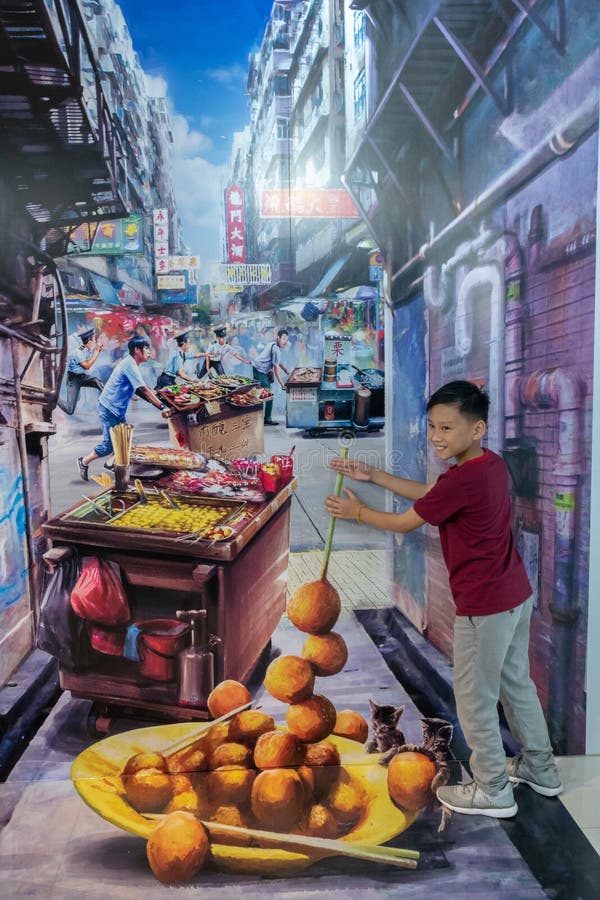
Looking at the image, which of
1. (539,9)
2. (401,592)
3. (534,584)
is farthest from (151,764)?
(539,9)

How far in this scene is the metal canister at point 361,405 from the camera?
7.98 ft

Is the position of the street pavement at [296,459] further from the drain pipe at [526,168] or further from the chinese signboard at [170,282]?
the drain pipe at [526,168]

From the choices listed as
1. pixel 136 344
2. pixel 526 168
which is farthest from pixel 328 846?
pixel 526 168

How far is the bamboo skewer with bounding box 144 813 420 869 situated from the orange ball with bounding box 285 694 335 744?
0.34m

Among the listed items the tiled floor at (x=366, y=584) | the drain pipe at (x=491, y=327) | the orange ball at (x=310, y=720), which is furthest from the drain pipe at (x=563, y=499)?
the orange ball at (x=310, y=720)

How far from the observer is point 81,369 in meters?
2.29

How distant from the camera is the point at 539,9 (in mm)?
2094

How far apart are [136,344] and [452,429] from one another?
4.00 feet

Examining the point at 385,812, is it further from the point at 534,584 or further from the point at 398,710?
the point at 534,584

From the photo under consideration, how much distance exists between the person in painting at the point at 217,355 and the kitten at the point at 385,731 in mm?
1428

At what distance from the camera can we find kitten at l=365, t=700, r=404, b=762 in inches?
91.0

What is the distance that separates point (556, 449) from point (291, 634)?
4.15 feet

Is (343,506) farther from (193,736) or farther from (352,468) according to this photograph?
(193,736)

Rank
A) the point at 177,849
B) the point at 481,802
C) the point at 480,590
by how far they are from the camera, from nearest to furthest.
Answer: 1. the point at 177,849
2. the point at 480,590
3. the point at 481,802
